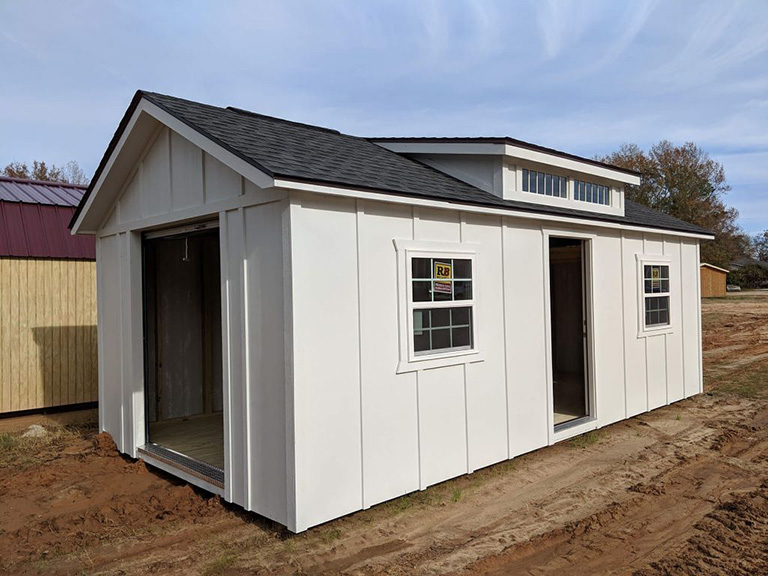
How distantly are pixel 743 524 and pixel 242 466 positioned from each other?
409cm

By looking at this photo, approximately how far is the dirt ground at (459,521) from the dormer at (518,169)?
10.9 ft

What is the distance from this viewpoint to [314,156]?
541 cm

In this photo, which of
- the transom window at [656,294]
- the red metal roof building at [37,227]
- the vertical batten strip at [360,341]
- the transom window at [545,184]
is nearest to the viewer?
the vertical batten strip at [360,341]

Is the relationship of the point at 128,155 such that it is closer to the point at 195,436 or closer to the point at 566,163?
the point at 195,436

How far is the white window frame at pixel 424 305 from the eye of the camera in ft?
17.1

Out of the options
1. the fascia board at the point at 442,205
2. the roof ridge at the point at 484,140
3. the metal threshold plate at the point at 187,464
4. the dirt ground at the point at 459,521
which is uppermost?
the roof ridge at the point at 484,140

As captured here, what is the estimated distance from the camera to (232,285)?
5.05 meters

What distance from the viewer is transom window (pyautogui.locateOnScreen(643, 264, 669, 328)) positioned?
8734mm

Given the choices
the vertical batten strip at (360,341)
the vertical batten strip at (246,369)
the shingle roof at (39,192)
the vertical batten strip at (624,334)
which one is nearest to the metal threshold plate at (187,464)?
the vertical batten strip at (246,369)

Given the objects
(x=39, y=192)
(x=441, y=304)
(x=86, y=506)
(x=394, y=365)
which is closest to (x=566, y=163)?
(x=441, y=304)

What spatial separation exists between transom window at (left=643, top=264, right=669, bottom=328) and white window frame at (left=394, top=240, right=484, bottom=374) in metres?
4.03

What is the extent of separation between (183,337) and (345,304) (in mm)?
4604

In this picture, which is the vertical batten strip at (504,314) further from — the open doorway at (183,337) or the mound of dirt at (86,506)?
the open doorway at (183,337)

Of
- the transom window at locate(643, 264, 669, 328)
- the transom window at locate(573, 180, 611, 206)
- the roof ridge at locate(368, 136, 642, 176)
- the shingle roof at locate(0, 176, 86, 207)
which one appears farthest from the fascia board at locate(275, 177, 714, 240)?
the shingle roof at locate(0, 176, 86, 207)
